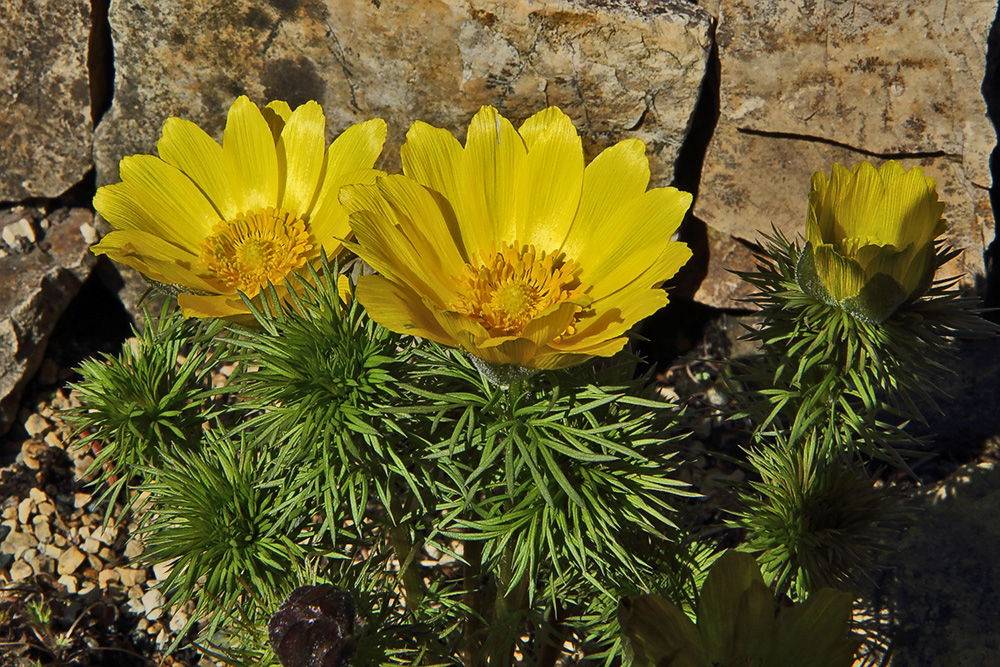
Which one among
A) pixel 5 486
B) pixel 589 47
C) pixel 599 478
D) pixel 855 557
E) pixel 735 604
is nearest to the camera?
pixel 735 604

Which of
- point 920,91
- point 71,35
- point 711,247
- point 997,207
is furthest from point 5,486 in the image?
point 997,207

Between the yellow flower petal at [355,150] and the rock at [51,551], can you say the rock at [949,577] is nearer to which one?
the yellow flower petal at [355,150]

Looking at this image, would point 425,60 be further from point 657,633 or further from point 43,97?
point 657,633

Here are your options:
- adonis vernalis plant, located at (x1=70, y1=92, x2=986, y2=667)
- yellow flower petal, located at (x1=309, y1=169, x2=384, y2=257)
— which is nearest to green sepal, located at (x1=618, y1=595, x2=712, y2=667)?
adonis vernalis plant, located at (x1=70, y1=92, x2=986, y2=667)

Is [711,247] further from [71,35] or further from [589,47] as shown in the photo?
[71,35]

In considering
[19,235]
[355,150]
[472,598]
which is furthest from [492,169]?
[19,235]

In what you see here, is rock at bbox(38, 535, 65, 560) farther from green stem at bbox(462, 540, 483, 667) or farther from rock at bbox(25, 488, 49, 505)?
green stem at bbox(462, 540, 483, 667)
